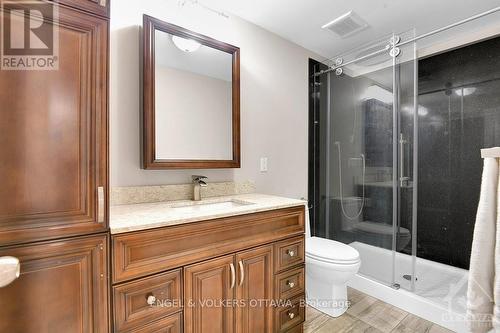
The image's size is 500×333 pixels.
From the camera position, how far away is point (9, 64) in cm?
75

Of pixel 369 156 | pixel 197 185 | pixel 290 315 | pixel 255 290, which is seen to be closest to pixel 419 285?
pixel 369 156

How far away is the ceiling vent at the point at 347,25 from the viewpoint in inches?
75.0

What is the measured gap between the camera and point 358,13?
187cm

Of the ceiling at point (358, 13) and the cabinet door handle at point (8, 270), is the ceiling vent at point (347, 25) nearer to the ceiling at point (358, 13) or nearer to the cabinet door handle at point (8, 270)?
the ceiling at point (358, 13)

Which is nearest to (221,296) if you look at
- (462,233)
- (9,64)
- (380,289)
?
(9,64)

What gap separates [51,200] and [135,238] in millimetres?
320

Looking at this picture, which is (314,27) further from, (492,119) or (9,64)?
(9,64)

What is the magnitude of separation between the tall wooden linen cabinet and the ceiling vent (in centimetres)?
171

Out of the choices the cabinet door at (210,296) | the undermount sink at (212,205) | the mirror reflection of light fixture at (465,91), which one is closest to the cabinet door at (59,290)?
the cabinet door at (210,296)

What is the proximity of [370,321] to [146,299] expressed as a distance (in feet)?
5.33

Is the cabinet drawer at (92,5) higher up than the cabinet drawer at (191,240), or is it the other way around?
the cabinet drawer at (92,5)

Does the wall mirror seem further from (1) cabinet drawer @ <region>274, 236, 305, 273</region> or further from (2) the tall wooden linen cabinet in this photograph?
(1) cabinet drawer @ <region>274, 236, 305, 273</region>

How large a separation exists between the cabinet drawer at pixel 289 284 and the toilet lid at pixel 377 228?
1248mm

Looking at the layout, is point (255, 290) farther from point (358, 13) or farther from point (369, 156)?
point (358, 13)
